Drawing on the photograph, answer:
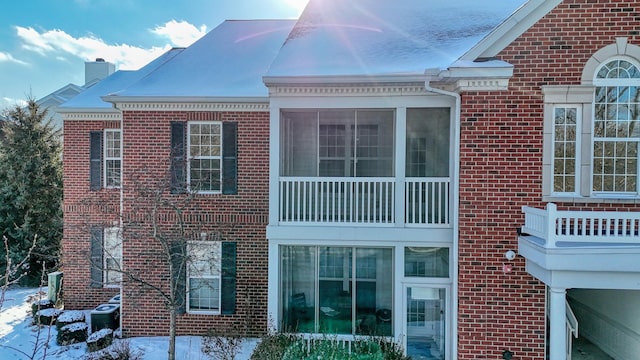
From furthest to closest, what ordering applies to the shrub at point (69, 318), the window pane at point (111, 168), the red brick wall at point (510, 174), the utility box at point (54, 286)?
the utility box at point (54, 286) → the window pane at point (111, 168) → the shrub at point (69, 318) → the red brick wall at point (510, 174)

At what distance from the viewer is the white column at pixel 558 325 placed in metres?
5.54

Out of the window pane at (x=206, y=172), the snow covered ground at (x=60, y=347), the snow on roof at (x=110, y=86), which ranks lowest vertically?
the snow covered ground at (x=60, y=347)

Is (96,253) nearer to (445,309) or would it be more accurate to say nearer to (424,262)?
(424,262)

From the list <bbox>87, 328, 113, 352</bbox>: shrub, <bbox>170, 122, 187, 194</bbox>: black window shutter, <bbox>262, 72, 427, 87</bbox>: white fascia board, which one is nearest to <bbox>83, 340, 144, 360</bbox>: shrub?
<bbox>87, 328, 113, 352</bbox>: shrub

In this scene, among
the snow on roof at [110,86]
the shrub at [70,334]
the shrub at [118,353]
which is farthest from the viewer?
the snow on roof at [110,86]

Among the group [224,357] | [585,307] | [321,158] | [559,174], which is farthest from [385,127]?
[585,307]

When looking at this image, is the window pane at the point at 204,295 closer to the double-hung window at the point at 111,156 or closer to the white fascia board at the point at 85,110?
the double-hung window at the point at 111,156

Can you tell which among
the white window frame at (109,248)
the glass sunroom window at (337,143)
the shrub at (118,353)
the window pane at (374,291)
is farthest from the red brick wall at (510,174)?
the white window frame at (109,248)

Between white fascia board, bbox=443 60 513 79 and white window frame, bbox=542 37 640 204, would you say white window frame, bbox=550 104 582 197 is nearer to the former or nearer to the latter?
white window frame, bbox=542 37 640 204

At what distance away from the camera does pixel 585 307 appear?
8.78 meters

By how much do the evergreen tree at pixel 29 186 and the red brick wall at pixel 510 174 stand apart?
608 inches

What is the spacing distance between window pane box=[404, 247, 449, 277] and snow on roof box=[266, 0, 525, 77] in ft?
11.6

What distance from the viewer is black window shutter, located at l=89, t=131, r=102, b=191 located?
10.7 metres

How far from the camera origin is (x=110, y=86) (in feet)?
37.7
